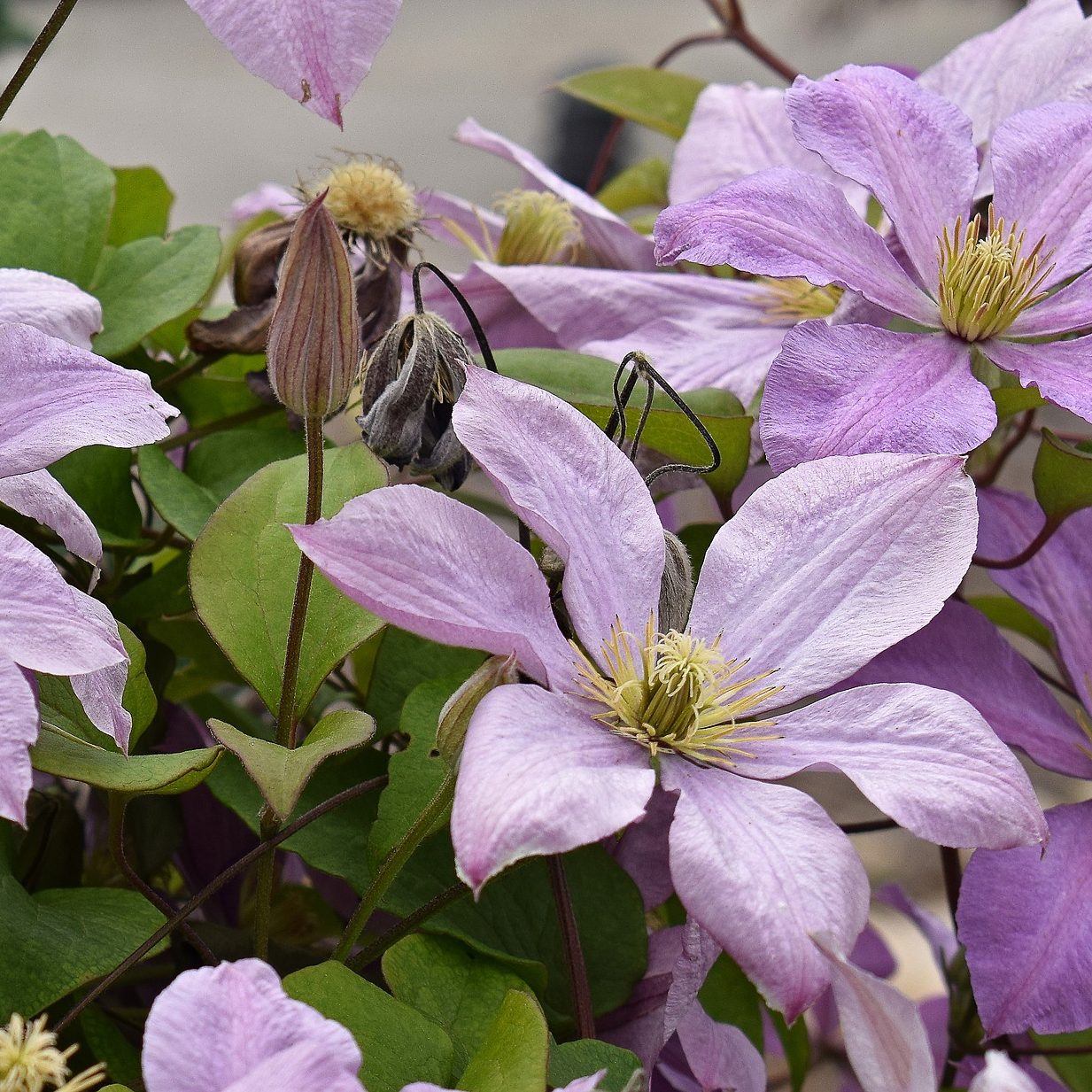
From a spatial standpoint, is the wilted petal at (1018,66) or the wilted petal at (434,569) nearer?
the wilted petal at (434,569)

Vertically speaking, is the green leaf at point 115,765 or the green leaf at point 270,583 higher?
the green leaf at point 270,583

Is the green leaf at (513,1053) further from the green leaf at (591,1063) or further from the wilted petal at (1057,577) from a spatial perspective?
the wilted petal at (1057,577)

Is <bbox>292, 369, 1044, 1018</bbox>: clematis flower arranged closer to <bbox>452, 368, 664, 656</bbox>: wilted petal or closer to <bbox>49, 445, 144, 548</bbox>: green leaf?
<bbox>452, 368, 664, 656</bbox>: wilted petal

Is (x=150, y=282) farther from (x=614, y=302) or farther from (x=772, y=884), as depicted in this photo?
(x=772, y=884)

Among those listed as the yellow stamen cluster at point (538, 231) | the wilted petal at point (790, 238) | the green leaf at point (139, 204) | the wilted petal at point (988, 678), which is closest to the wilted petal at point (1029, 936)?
the wilted petal at point (988, 678)

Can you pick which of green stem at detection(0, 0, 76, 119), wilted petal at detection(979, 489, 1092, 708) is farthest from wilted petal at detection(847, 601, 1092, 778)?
green stem at detection(0, 0, 76, 119)

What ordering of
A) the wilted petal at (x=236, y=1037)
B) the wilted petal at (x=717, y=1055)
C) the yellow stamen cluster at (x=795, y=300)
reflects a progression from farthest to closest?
1. the yellow stamen cluster at (x=795, y=300)
2. the wilted petal at (x=717, y=1055)
3. the wilted petal at (x=236, y=1037)
